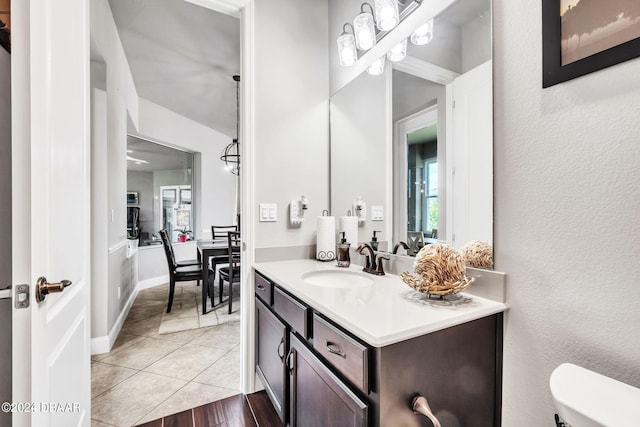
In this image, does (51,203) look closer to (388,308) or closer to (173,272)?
(388,308)

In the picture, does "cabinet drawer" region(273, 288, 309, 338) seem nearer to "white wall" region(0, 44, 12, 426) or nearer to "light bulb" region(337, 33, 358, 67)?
"white wall" region(0, 44, 12, 426)

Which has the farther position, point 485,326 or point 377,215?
point 377,215

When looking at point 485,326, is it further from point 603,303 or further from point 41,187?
point 41,187

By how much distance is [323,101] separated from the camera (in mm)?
2086

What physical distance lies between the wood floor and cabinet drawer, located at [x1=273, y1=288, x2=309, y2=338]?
2.26 ft

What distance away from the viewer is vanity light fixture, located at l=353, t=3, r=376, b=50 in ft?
5.39

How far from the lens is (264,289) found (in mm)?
1612

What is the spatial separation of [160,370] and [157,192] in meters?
3.35

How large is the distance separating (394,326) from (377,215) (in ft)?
3.34

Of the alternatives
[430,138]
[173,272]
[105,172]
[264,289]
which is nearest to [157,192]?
[173,272]

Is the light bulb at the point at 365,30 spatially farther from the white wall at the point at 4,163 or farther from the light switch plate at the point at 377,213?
the white wall at the point at 4,163

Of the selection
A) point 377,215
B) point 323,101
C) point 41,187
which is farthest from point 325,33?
point 41,187

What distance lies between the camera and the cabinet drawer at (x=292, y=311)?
115cm

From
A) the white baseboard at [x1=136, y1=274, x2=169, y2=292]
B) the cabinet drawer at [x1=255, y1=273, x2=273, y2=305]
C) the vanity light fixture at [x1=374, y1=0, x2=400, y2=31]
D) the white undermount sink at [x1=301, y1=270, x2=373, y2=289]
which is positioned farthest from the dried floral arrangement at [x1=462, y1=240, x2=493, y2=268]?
the white baseboard at [x1=136, y1=274, x2=169, y2=292]
